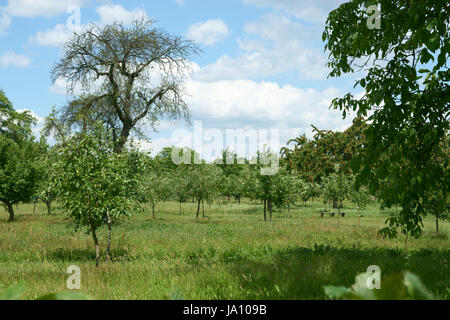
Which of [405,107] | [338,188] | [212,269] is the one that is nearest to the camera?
[405,107]

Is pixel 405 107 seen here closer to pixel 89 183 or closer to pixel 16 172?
pixel 89 183

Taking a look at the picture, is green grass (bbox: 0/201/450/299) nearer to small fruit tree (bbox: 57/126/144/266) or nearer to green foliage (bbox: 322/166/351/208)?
small fruit tree (bbox: 57/126/144/266)

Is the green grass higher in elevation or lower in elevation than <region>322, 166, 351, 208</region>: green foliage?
lower

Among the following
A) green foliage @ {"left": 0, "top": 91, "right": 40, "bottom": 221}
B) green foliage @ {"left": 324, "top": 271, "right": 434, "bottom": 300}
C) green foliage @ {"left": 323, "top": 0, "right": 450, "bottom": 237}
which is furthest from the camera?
green foliage @ {"left": 0, "top": 91, "right": 40, "bottom": 221}

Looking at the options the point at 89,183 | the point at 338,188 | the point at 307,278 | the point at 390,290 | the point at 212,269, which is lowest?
the point at 212,269

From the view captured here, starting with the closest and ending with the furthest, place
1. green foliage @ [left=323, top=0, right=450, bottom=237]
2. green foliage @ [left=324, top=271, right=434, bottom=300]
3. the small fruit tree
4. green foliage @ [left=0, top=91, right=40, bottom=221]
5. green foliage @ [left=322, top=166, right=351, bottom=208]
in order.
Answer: green foliage @ [left=324, top=271, right=434, bottom=300] < green foliage @ [left=323, top=0, right=450, bottom=237] < the small fruit tree < green foliage @ [left=0, top=91, right=40, bottom=221] < green foliage @ [left=322, top=166, right=351, bottom=208]

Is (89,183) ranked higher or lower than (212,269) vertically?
higher

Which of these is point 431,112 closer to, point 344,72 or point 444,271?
point 344,72

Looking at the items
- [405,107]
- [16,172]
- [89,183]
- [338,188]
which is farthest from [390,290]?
[338,188]

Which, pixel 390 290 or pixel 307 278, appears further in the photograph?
pixel 307 278

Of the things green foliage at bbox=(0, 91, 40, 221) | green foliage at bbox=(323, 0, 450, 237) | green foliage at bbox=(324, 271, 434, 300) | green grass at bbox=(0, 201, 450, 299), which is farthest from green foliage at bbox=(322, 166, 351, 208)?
green foliage at bbox=(324, 271, 434, 300)

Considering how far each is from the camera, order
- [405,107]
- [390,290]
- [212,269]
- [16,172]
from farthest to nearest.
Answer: [16,172]
[212,269]
[405,107]
[390,290]
